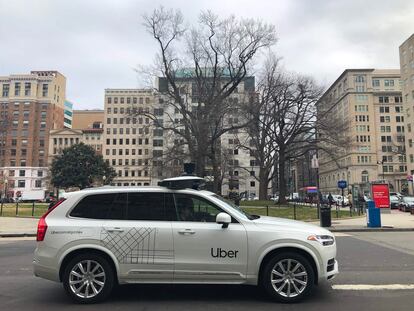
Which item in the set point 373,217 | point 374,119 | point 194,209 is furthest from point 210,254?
point 374,119

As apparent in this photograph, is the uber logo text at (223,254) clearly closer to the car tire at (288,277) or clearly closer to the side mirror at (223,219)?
the side mirror at (223,219)

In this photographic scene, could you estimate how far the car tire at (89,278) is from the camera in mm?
6199

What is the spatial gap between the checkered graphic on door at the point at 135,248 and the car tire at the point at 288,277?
1.52 m

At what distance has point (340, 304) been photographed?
612cm

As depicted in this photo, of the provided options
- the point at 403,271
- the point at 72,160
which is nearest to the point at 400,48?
the point at 72,160

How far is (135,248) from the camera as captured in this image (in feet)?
20.4

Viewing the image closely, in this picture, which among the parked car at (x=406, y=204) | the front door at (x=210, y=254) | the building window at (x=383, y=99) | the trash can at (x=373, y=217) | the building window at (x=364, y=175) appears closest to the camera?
the front door at (x=210, y=254)

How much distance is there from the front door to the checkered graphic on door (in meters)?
0.26

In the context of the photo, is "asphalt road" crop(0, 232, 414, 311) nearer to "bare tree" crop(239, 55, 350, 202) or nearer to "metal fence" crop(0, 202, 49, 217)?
"metal fence" crop(0, 202, 49, 217)

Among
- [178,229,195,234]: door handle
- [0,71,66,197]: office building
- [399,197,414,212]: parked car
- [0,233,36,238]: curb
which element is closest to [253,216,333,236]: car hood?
[178,229,195,234]: door handle

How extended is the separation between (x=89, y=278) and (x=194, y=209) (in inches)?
74.0

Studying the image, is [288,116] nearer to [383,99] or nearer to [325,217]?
[325,217]

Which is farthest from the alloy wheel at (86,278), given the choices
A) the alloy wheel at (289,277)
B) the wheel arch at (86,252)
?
the alloy wheel at (289,277)

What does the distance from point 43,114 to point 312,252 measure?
12752cm
